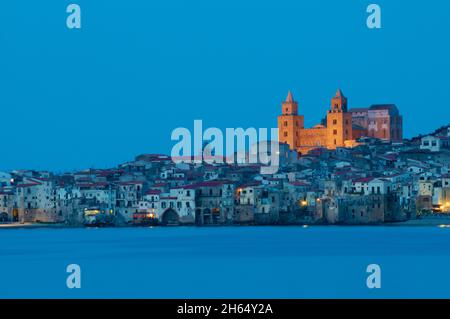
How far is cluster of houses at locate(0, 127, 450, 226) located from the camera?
54.3 meters

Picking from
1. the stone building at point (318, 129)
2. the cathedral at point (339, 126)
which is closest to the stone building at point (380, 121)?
the cathedral at point (339, 126)

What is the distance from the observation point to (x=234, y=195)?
5503 cm

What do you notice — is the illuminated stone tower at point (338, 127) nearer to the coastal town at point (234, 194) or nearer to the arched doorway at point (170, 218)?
the coastal town at point (234, 194)

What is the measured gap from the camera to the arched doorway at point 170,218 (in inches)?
2201

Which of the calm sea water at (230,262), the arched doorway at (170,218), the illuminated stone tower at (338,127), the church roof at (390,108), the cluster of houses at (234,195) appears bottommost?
the calm sea water at (230,262)

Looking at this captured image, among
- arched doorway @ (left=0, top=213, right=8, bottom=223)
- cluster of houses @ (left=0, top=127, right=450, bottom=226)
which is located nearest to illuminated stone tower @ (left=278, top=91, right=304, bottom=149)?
cluster of houses @ (left=0, top=127, right=450, bottom=226)

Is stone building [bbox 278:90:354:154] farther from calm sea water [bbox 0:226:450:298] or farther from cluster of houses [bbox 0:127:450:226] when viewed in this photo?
calm sea water [bbox 0:226:450:298]

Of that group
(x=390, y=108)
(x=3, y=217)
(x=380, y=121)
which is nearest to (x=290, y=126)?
(x=380, y=121)

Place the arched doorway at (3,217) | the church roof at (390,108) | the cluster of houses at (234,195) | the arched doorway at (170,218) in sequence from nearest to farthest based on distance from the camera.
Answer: the cluster of houses at (234,195)
the arched doorway at (170,218)
the arched doorway at (3,217)
the church roof at (390,108)

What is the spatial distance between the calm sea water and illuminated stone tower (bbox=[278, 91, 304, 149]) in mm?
31625

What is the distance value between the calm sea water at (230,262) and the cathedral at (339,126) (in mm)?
30082

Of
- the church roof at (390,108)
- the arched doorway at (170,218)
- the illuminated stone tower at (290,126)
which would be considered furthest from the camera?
the church roof at (390,108)

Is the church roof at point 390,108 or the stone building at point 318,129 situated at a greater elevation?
the church roof at point 390,108
